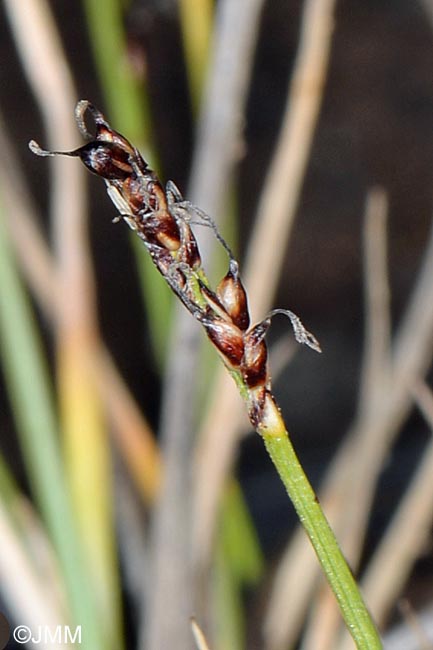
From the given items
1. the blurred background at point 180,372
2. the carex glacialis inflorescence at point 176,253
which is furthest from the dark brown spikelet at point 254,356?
the blurred background at point 180,372

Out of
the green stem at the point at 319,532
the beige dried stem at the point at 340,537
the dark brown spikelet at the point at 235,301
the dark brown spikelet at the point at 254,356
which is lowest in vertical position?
the beige dried stem at the point at 340,537

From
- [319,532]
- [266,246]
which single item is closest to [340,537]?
[266,246]

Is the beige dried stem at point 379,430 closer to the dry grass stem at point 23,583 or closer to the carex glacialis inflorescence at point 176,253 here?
the dry grass stem at point 23,583

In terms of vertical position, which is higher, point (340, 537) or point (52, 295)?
point (52, 295)

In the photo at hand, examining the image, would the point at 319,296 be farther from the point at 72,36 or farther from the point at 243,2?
the point at 243,2

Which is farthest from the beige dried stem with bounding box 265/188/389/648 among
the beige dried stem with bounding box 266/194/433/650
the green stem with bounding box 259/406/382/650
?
the green stem with bounding box 259/406/382/650

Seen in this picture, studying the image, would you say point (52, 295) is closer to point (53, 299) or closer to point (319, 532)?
point (53, 299)

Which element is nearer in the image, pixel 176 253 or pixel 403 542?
pixel 176 253
